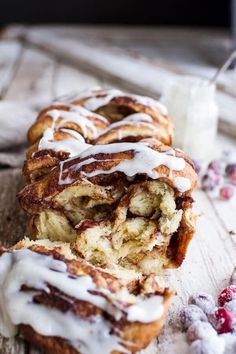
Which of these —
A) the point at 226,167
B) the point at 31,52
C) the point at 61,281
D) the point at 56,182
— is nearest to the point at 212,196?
the point at 226,167

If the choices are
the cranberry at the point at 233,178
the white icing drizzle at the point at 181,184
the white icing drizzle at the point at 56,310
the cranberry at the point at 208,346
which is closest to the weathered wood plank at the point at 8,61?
the cranberry at the point at 233,178

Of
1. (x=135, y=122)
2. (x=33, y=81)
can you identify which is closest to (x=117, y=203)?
(x=135, y=122)

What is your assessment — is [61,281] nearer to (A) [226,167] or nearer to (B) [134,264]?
(B) [134,264]

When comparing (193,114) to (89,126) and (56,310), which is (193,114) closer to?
(89,126)

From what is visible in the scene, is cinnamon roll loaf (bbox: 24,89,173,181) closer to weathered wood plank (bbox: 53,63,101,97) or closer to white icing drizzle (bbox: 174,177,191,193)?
white icing drizzle (bbox: 174,177,191,193)

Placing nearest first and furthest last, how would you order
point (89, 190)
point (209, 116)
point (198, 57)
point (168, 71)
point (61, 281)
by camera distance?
point (61, 281) < point (89, 190) < point (209, 116) < point (168, 71) < point (198, 57)
